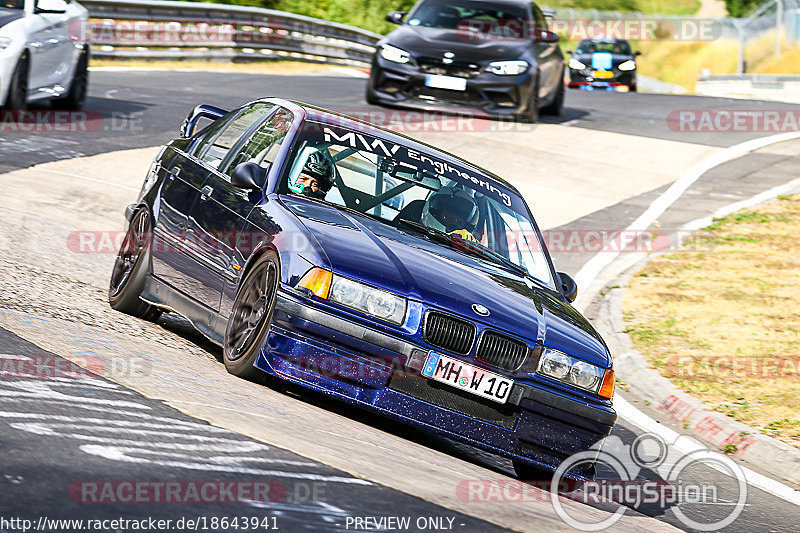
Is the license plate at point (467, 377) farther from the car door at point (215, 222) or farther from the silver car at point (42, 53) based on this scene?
the silver car at point (42, 53)

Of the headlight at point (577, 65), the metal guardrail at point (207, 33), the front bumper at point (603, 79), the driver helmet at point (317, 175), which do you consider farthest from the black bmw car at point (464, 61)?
the headlight at point (577, 65)

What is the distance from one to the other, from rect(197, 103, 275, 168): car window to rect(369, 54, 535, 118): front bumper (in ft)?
32.6

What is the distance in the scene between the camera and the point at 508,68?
59.5 feet

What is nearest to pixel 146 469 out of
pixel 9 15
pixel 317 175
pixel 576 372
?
pixel 576 372

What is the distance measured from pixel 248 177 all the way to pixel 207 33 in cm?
2063

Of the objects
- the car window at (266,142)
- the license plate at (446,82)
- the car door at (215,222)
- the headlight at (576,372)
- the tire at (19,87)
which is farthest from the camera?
the license plate at (446,82)

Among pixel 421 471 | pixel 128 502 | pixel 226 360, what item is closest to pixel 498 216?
pixel 226 360

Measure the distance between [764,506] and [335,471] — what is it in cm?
299

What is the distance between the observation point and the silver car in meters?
13.8

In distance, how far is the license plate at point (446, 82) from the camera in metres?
17.8

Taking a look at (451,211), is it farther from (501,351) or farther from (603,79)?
(603,79)

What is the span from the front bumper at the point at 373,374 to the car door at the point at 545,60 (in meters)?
13.5

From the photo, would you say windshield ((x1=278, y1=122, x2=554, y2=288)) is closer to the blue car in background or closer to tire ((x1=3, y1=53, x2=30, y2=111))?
the blue car in background

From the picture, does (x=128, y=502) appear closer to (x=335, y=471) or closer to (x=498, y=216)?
(x=335, y=471)
